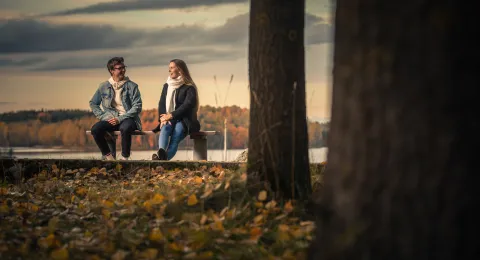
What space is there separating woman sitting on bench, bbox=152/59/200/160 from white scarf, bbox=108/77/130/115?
90 centimetres

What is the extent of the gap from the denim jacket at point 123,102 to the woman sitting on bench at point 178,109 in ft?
2.07

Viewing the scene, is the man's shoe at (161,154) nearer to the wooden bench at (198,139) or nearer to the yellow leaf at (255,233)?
the wooden bench at (198,139)

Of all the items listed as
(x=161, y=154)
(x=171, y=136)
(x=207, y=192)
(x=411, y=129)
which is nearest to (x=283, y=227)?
(x=207, y=192)

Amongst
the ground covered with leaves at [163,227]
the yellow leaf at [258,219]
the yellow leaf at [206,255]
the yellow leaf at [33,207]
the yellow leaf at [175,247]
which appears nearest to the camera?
the yellow leaf at [206,255]

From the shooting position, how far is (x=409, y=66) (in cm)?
309

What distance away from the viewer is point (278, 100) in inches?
227

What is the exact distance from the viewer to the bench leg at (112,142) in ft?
39.7

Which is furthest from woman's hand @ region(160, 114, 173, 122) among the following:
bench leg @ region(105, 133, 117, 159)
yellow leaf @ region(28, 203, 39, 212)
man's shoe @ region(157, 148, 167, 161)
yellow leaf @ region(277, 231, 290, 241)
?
yellow leaf @ region(277, 231, 290, 241)

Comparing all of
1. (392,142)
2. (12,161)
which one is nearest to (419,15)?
(392,142)

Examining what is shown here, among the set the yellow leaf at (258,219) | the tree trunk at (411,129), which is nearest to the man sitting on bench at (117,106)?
the yellow leaf at (258,219)

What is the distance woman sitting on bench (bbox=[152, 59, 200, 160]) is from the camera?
454 inches

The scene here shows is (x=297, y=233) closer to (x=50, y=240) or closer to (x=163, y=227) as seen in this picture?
(x=163, y=227)

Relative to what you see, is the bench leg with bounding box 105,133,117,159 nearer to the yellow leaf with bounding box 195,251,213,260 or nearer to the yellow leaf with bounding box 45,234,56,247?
the yellow leaf with bounding box 45,234,56,247

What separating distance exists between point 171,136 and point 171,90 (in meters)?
0.82
